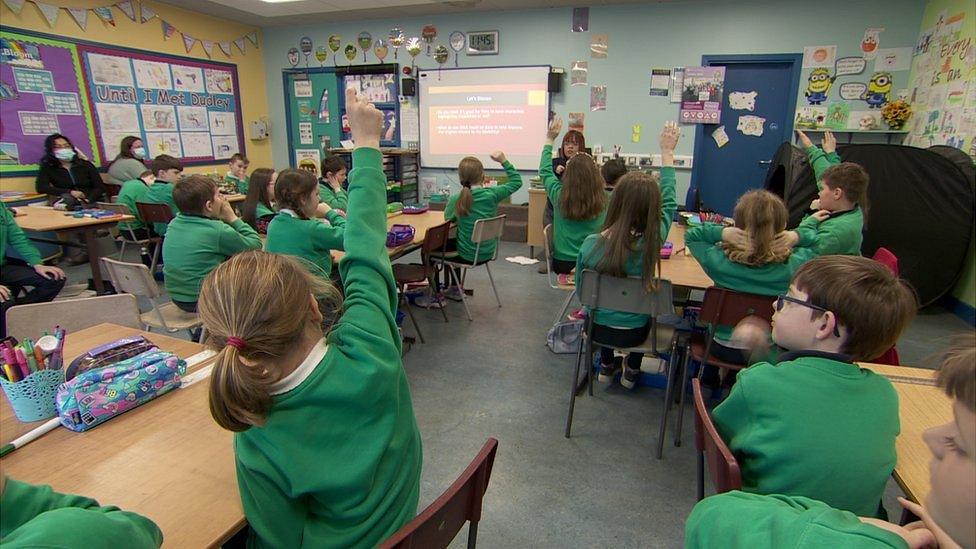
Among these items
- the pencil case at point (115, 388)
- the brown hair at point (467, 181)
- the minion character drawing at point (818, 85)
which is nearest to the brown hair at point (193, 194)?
the pencil case at point (115, 388)

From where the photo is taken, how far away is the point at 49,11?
497 centimetres

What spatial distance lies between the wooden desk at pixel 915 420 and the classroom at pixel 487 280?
12mm

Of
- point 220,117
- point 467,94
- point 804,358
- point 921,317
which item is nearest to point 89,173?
point 220,117

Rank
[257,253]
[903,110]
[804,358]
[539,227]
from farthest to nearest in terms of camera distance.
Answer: [539,227] < [903,110] < [804,358] < [257,253]

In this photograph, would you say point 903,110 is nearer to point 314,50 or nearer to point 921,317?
point 921,317

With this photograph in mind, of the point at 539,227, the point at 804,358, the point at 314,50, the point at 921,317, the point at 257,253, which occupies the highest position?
the point at 314,50

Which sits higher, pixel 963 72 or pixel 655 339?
pixel 963 72

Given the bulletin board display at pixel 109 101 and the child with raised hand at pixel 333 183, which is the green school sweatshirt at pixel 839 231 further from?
the bulletin board display at pixel 109 101

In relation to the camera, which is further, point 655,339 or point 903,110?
point 903,110

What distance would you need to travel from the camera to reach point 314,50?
7199 mm

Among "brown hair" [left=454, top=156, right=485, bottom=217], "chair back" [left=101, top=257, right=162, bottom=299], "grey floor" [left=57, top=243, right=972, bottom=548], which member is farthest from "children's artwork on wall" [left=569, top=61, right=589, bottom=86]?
"chair back" [left=101, top=257, right=162, bottom=299]

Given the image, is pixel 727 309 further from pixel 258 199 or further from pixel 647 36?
pixel 647 36

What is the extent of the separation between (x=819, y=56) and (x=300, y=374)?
6267mm

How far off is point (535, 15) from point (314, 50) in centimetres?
330
